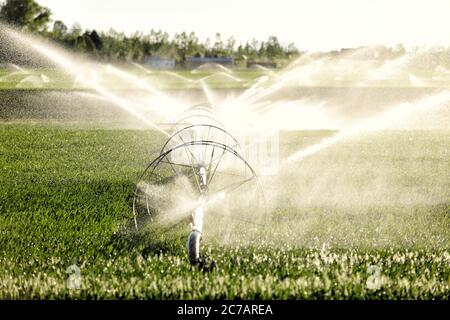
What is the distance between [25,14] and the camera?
41.2 metres

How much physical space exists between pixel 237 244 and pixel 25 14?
1592 inches

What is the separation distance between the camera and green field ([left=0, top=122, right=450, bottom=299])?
14.6 ft

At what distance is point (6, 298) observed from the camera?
14.2ft

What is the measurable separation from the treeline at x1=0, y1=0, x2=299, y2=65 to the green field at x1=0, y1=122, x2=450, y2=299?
3520cm

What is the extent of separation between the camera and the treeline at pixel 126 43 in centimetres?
4222

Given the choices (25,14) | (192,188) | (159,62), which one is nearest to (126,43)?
(159,62)

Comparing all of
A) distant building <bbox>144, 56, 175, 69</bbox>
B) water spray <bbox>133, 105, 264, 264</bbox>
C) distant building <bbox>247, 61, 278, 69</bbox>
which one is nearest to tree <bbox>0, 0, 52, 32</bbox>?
water spray <bbox>133, 105, 264, 264</bbox>

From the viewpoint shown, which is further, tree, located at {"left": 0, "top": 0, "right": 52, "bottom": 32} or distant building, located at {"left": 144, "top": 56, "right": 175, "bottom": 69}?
distant building, located at {"left": 144, "top": 56, "right": 175, "bottom": 69}

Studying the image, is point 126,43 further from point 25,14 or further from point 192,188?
point 192,188

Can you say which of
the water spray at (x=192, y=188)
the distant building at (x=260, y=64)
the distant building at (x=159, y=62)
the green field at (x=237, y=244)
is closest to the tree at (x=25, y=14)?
the green field at (x=237, y=244)

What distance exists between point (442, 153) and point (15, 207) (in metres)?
9.02

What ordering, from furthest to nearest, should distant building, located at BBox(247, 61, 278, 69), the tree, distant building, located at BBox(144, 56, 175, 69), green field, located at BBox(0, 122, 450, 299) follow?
1. distant building, located at BBox(144, 56, 175, 69)
2. distant building, located at BBox(247, 61, 278, 69)
3. the tree
4. green field, located at BBox(0, 122, 450, 299)

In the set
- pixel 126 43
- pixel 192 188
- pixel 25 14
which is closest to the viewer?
pixel 192 188

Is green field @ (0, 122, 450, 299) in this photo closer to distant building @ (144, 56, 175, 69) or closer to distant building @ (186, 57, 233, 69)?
distant building @ (186, 57, 233, 69)
